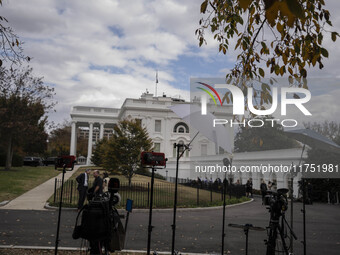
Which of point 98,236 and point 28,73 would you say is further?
point 28,73

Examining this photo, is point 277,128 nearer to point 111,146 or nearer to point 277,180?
point 277,180

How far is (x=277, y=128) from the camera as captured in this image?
1180 centimetres

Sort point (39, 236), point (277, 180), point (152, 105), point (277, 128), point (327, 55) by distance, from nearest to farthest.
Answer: point (327, 55), point (39, 236), point (277, 128), point (277, 180), point (152, 105)

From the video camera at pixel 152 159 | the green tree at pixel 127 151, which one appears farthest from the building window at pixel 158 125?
the video camera at pixel 152 159

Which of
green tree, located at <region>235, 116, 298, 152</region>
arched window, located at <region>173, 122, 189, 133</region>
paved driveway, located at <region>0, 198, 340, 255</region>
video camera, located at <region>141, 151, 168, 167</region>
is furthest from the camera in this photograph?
arched window, located at <region>173, 122, 189, 133</region>

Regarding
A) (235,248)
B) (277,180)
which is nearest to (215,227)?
(235,248)

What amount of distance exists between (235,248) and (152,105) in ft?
185

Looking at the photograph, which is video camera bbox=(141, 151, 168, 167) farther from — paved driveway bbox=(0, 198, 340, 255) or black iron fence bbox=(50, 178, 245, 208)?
black iron fence bbox=(50, 178, 245, 208)

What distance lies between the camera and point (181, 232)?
9633mm

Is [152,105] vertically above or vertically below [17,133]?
above

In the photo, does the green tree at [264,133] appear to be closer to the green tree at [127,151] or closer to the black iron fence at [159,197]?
the black iron fence at [159,197]

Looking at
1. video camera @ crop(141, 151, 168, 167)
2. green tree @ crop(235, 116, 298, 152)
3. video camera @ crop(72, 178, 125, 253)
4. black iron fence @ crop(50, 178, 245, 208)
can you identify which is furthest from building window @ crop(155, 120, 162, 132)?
video camera @ crop(72, 178, 125, 253)

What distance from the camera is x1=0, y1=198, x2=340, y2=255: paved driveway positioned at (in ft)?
25.6

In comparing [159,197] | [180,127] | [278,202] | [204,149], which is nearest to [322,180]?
[159,197]
